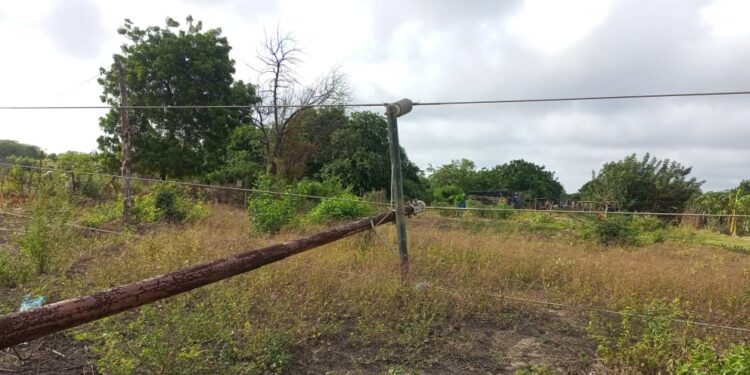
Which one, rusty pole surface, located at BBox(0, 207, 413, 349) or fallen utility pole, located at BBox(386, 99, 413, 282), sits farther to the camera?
fallen utility pole, located at BBox(386, 99, 413, 282)

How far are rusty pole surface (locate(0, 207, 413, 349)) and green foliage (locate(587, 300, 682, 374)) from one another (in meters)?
2.30

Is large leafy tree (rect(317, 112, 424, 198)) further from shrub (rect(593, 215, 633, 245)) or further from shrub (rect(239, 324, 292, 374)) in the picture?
shrub (rect(239, 324, 292, 374))

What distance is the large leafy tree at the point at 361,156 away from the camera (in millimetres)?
22578

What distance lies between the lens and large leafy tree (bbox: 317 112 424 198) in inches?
889

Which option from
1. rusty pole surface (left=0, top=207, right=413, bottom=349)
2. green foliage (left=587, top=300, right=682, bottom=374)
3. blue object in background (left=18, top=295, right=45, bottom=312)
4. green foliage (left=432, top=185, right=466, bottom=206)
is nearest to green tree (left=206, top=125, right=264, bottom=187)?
green foliage (left=432, top=185, right=466, bottom=206)

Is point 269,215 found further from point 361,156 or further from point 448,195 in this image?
point 448,195

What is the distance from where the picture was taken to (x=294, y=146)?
70.2 ft

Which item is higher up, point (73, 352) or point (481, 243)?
point (481, 243)

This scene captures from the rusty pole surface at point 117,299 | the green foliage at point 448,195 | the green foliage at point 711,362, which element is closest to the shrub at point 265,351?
the rusty pole surface at point 117,299

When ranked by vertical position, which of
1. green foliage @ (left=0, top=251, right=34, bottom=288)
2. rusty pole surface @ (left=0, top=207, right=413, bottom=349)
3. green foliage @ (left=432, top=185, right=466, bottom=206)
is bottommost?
green foliage @ (left=0, top=251, right=34, bottom=288)

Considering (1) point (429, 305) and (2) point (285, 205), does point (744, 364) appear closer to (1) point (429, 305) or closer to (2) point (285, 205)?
(1) point (429, 305)

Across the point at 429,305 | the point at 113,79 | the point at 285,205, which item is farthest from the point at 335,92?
the point at 429,305

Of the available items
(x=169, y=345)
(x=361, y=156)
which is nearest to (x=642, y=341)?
(x=169, y=345)

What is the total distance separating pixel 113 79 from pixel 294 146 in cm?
817
